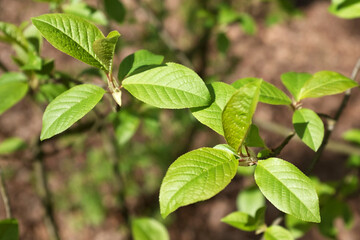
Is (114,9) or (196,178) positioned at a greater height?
(114,9)

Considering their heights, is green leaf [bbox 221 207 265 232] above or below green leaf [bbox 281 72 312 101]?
below

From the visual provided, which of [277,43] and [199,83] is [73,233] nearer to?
[199,83]

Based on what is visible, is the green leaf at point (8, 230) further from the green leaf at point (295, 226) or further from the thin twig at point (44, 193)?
the green leaf at point (295, 226)

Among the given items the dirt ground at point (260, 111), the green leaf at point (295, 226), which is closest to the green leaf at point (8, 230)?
the green leaf at point (295, 226)

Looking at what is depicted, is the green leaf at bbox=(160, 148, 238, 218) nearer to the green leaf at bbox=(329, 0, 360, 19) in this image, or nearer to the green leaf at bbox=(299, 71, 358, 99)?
the green leaf at bbox=(299, 71, 358, 99)

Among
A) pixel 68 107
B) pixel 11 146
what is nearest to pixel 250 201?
pixel 68 107

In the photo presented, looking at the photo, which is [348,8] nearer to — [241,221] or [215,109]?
[215,109]

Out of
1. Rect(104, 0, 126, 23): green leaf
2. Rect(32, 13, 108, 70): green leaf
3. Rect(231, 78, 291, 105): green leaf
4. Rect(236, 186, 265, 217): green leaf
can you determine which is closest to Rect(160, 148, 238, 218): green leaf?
Rect(231, 78, 291, 105): green leaf
